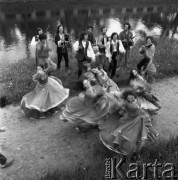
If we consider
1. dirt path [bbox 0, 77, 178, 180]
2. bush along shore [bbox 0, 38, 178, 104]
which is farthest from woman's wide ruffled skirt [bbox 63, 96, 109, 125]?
bush along shore [bbox 0, 38, 178, 104]

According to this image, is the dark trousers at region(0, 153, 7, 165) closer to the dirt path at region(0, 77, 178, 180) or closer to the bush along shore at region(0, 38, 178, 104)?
the dirt path at region(0, 77, 178, 180)

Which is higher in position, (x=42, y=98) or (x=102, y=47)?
(x=102, y=47)

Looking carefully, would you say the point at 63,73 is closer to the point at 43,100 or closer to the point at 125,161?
the point at 43,100

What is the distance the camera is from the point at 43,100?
26.2 ft

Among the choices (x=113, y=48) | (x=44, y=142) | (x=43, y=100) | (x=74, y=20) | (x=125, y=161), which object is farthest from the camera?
(x=74, y=20)

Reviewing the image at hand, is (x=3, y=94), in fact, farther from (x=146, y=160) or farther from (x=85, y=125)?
(x=146, y=160)

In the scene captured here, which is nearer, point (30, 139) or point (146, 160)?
point (146, 160)

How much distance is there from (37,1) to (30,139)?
23171 millimetres

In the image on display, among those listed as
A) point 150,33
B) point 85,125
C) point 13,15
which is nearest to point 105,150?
point 85,125

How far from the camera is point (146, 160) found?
19.7 feet

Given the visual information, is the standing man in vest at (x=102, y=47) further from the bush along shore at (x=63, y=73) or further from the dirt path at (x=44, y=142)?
the dirt path at (x=44, y=142)

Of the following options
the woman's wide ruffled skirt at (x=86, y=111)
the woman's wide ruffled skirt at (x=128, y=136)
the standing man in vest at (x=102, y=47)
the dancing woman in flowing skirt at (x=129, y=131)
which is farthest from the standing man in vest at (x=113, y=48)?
the woman's wide ruffled skirt at (x=128, y=136)

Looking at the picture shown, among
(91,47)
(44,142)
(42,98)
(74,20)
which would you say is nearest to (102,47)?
(91,47)

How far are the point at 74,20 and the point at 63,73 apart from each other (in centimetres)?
1341
